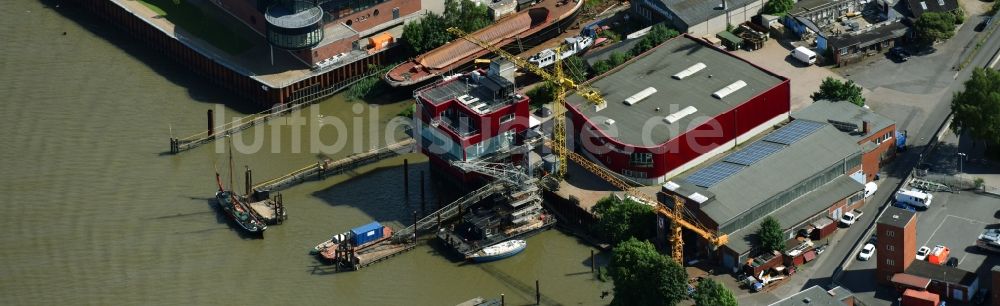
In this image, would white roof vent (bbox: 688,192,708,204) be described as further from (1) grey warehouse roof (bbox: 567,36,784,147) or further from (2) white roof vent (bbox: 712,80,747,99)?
(2) white roof vent (bbox: 712,80,747,99)

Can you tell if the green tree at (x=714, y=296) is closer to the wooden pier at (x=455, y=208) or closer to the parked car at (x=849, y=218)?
the parked car at (x=849, y=218)

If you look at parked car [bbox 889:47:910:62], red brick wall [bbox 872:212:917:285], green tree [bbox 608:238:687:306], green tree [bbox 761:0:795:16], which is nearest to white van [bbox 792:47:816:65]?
green tree [bbox 761:0:795:16]

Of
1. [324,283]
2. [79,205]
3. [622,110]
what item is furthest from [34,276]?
[622,110]

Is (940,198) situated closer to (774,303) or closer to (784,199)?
(784,199)

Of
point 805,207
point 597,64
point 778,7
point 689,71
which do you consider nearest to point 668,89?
point 689,71

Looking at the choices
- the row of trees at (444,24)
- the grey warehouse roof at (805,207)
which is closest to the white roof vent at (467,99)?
the row of trees at (444,24)

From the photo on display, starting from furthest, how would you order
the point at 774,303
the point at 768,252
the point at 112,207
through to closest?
the point at 112,207, the point at 768,252, the point at 774,303
